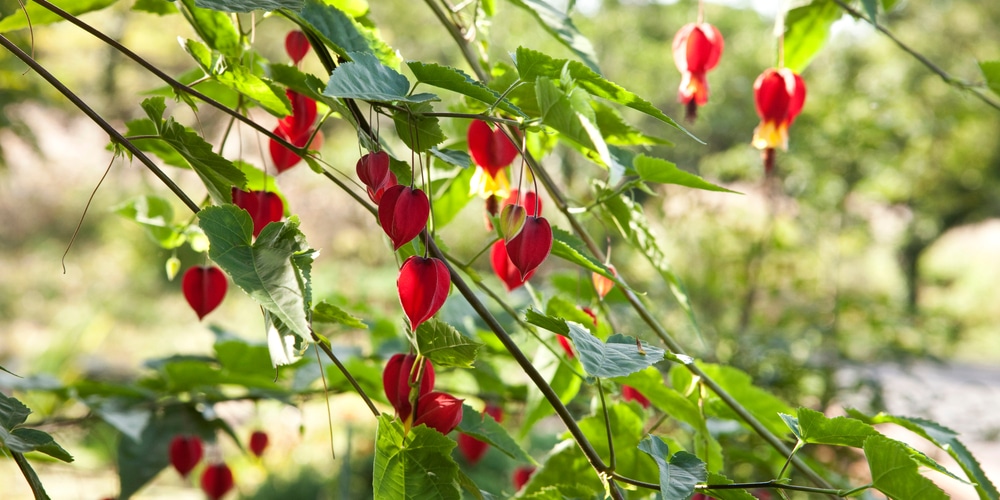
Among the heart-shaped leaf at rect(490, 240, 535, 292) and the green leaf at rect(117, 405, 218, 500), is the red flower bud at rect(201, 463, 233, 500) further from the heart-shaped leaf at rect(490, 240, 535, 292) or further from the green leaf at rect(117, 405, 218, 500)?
the heart-shaped leaf at rect(490, 240, 535, 292)

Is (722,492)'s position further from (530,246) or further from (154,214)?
(154,214)

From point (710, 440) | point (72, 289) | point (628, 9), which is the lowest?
point (710, 440)

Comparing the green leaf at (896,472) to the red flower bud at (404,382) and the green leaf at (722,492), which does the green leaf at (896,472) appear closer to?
the green leaf at (722,492)

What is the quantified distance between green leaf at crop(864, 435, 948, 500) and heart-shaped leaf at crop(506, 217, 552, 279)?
171 mm

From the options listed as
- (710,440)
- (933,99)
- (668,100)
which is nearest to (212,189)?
(710,440)

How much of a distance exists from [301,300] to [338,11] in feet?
0.55

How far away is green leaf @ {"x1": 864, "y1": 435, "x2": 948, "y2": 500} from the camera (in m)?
0.36

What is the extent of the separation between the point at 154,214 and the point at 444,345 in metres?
0.35

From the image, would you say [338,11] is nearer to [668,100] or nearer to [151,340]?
[668,100]

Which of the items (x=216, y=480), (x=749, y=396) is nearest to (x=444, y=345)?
(x=749, y=396)

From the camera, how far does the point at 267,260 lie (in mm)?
340

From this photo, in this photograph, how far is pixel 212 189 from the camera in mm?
399

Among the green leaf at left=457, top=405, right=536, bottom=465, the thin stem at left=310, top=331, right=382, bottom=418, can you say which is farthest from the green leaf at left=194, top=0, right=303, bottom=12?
the green leaf at left=457, top=405, right=536, bottom=465

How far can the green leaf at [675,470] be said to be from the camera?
1.15ft
